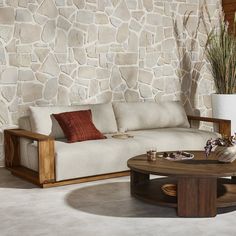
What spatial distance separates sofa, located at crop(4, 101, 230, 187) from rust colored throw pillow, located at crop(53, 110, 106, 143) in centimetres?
12

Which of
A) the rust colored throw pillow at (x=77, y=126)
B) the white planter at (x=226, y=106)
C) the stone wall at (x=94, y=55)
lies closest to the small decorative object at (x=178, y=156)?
the rust colored throw pillow at (x=77, y=126)

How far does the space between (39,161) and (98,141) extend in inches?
30.0

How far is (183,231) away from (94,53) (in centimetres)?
337

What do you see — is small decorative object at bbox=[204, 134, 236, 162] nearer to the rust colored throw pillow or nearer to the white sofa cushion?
the white sofa cushion

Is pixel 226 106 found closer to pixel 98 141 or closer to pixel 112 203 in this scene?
pixel 98 141

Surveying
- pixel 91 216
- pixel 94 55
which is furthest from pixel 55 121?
pixel 91 216

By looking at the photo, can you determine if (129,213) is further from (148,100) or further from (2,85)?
(148,100)

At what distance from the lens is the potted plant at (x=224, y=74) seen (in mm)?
6402

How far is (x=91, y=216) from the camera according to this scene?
12.2 feet

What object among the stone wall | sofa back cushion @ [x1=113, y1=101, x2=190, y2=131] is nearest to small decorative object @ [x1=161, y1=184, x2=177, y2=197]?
sofa back cushion @ [x1=113, y1=101, x2=190, y2=131]

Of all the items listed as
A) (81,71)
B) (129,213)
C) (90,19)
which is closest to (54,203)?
(129,213)

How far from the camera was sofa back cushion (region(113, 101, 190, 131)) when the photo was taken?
5971 millimetres

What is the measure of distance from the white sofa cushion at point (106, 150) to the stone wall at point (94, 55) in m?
0.96

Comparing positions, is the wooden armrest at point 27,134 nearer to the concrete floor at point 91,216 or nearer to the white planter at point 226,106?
the concrete floor at point 91,216
